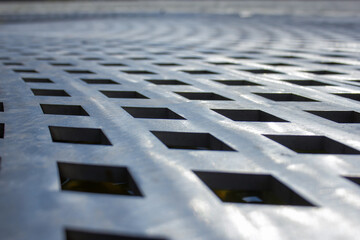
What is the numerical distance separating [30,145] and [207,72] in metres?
2.59

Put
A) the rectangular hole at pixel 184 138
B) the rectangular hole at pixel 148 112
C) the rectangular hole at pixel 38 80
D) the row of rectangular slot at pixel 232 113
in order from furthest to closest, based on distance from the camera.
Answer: the rectangular hole at pixel 38 80
the rectangular hole at pixel 148 112
the row of rectangular slot at pixel 232 113
the rectangular hole at pixel 184 138

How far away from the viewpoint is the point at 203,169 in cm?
162

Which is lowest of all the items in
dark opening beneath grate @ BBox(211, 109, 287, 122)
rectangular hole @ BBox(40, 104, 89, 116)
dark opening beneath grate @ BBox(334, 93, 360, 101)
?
rectangular hole @ BBox(40, 104, 89, 116)

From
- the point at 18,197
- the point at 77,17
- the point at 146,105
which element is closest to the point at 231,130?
the point at 146,105

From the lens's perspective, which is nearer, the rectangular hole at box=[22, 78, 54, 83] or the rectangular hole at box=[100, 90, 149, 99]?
the rectangular hole at box=[100, 90, 149, 99]

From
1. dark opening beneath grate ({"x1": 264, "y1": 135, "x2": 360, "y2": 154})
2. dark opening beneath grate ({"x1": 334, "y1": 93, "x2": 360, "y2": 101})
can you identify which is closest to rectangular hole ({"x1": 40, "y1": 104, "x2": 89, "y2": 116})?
dark opening beneath grate ({"x1": 264, "y1": 135, "x2": 360, "y2": 154})

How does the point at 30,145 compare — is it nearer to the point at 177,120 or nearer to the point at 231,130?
the point at 177,120

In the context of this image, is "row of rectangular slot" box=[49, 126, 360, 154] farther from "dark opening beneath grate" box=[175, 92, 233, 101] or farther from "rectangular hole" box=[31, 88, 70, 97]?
"rectangular hole" box=[31, 88, 70, 97]

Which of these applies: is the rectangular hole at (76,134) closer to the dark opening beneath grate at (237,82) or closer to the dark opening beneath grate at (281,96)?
the dark opening beneath grate at (281,96)

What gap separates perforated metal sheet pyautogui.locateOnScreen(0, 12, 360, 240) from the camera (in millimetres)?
1231

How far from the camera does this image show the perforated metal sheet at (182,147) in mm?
1231

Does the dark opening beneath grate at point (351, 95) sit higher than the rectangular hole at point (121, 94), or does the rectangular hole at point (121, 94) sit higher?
the dark opening beneath grate at point (351, 95)

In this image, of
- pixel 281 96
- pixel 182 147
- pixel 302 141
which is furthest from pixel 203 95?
pixel 302 141

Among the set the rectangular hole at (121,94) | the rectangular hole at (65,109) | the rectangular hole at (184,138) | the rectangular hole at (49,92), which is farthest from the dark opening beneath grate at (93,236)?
the rectangular hole at (49,92)
